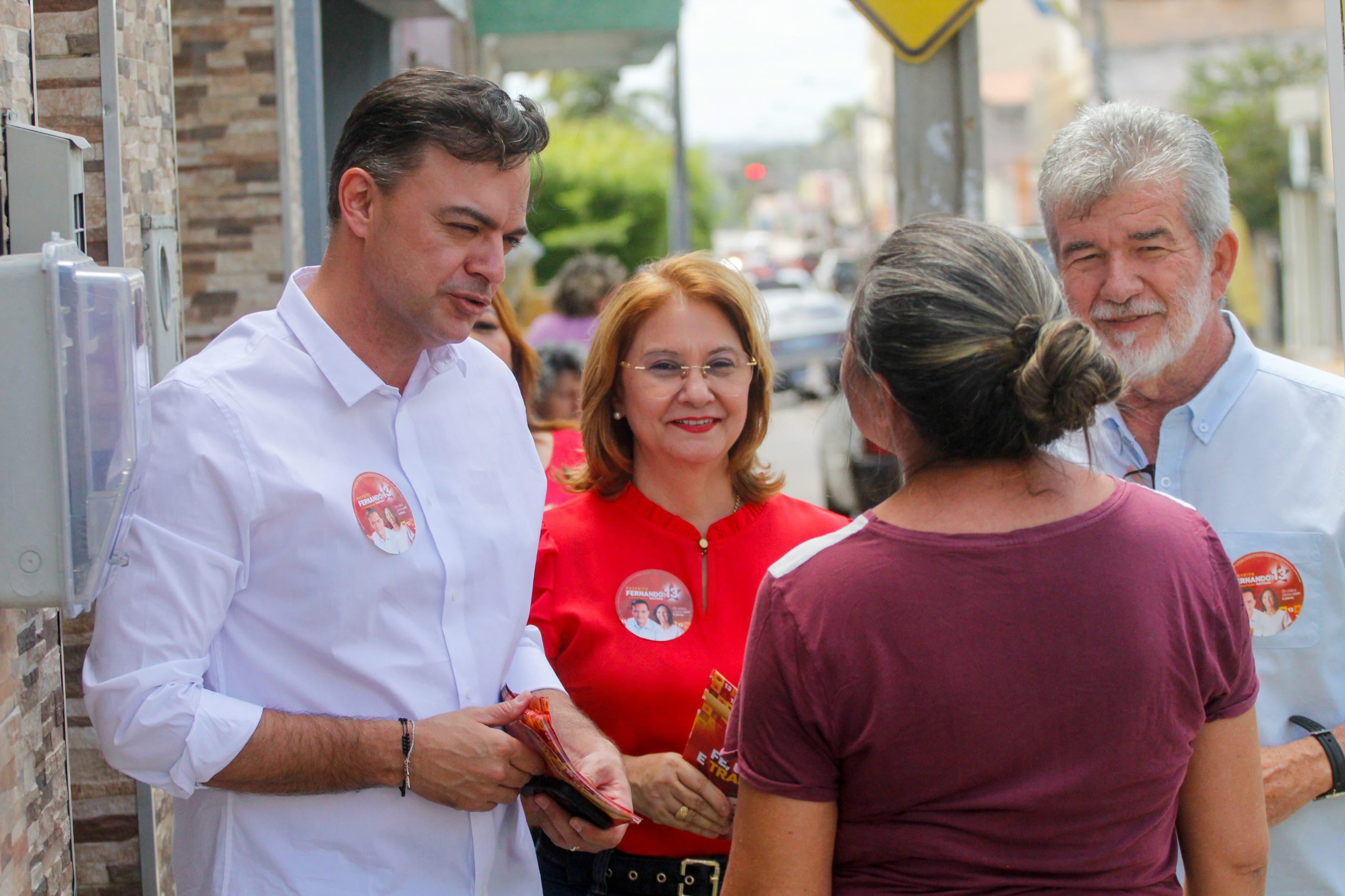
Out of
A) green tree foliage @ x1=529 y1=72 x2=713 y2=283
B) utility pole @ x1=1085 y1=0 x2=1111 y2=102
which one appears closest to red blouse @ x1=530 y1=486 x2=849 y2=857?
green tree foliage @ x1=529 y1=72 x2=713 y2=283

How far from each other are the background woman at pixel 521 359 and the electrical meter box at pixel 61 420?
2246 mm

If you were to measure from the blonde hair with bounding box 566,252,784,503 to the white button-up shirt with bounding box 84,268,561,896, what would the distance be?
0.69 metres

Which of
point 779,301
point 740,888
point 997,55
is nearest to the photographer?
point 740,888

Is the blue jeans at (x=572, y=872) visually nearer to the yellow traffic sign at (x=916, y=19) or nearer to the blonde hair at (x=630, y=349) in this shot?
the blonde hair at (x=630, y=349)

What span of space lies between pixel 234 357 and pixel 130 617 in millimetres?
458

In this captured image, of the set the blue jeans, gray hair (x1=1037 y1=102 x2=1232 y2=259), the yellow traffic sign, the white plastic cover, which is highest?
the yellow traffic sign

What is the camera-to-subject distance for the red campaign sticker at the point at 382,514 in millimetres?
2090

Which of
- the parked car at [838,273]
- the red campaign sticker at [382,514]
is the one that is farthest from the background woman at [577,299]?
the parked car at [838,273]

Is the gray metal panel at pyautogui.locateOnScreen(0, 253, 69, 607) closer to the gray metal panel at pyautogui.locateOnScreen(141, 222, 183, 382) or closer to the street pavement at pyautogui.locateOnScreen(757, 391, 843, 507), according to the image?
the gray metal panel at pyautogui.locateOnScreen(141, 222, 183, 382)

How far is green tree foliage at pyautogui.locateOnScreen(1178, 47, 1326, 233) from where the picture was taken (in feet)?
84.8

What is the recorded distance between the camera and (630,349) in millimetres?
3037

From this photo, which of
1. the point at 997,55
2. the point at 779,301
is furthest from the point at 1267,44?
the point at 997,55

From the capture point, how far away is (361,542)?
2078mm

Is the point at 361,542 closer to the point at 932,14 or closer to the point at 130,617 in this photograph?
the point at 130,617
